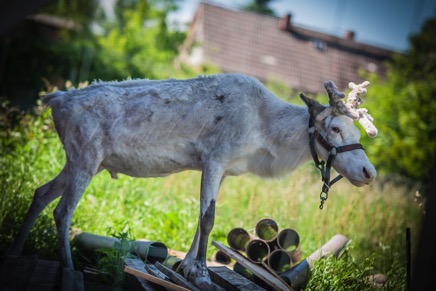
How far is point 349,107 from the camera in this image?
15.7ft

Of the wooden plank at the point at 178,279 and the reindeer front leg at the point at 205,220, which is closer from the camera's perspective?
the wooden plank at the point at 178,279

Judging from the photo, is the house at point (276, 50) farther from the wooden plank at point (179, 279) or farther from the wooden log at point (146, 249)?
the wooden plank at point (179, 279)

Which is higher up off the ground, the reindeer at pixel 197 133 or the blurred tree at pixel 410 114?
the reindeer at pixel 197 133

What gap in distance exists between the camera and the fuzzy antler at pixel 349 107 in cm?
469

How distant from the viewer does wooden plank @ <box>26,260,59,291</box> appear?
3650 millimetres

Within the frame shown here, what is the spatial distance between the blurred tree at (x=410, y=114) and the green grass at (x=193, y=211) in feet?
24.4

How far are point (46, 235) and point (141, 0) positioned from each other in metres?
16.7

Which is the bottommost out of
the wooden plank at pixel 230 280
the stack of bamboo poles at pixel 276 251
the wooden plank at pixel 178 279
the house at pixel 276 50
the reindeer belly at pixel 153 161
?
the house at pixel 276 50

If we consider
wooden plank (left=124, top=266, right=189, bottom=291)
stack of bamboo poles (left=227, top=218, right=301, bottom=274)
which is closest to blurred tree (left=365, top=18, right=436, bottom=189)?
stack of bamboo poles (left=227, top=218, right=301, bottom=274)

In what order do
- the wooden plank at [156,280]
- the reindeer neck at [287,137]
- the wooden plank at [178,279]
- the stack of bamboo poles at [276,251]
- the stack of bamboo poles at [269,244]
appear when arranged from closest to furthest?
the wooden plank at [156,280] → the wooden plank at [178,279] → the reindeer neck at [287,137] → the stack of bamboo poles at [276,251] → the stack of bamboo poles at [269,244]

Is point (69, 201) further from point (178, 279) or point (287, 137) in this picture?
point (287, 137)

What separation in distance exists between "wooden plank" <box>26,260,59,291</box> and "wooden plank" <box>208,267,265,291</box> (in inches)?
58.9

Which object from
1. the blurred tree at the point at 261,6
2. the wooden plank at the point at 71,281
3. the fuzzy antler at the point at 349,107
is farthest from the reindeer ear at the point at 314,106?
the blurred tree at the point at 261,6

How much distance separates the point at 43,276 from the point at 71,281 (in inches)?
10.0
